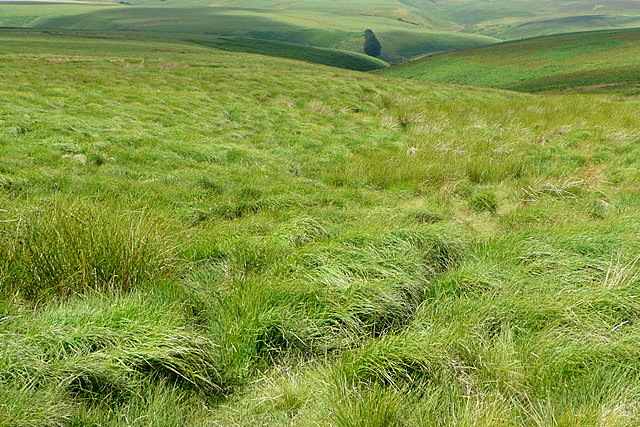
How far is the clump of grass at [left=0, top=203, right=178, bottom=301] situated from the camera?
131 inches

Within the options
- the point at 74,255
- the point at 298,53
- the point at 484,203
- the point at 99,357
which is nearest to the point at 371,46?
the point at 298,53

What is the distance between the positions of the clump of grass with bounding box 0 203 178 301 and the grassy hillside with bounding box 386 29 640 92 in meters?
56.9

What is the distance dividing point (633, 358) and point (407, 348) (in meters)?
1.62

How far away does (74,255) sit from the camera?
351cm

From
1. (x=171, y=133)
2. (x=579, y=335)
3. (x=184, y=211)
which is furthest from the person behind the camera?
(x=171, y=133)

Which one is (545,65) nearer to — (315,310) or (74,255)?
(315,310)

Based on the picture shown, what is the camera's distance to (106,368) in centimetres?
250

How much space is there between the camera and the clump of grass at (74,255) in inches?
131

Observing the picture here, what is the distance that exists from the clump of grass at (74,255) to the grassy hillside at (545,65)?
5691cm

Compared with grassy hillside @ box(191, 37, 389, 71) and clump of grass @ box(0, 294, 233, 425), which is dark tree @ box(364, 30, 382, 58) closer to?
grassy hillside @ box(191, 37, 389, 71)

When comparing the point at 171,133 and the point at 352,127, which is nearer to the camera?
the point at 171,133

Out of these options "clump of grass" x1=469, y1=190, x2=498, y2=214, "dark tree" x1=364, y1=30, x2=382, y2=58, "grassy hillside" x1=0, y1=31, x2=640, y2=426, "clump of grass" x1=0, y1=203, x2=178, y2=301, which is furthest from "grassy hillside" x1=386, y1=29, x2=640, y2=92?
"dark tree" x1=364, y1=30, x2=382, y2=58

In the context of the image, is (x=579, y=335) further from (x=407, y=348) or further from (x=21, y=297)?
(x=21, y=297)

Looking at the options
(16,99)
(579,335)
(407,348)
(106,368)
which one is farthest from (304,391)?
(16,99)
